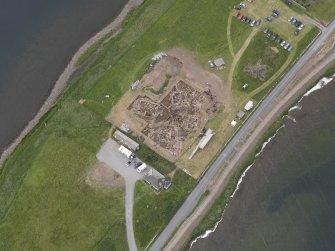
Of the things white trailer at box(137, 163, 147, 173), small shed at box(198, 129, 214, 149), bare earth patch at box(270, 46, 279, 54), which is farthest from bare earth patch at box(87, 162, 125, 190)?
bare earth patch at box(270, 46, 279, 54)

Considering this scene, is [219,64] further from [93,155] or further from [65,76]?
[65,76]

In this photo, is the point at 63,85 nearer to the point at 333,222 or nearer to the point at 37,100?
the point at 37,100

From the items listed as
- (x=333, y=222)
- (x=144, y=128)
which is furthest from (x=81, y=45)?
(x=333, y=222)

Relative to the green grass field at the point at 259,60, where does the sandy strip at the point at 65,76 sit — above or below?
below

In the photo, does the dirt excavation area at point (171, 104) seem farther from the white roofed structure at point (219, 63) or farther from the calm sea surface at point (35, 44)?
the calm sea surface at point (35, 44)

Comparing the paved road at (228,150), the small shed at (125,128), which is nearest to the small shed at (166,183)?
the paved road at (228,150)

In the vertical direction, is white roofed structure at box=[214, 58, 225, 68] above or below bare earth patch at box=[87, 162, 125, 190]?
above

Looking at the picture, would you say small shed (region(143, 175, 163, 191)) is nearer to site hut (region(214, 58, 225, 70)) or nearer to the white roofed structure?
site hut (region(214, 58, 225, 70))
